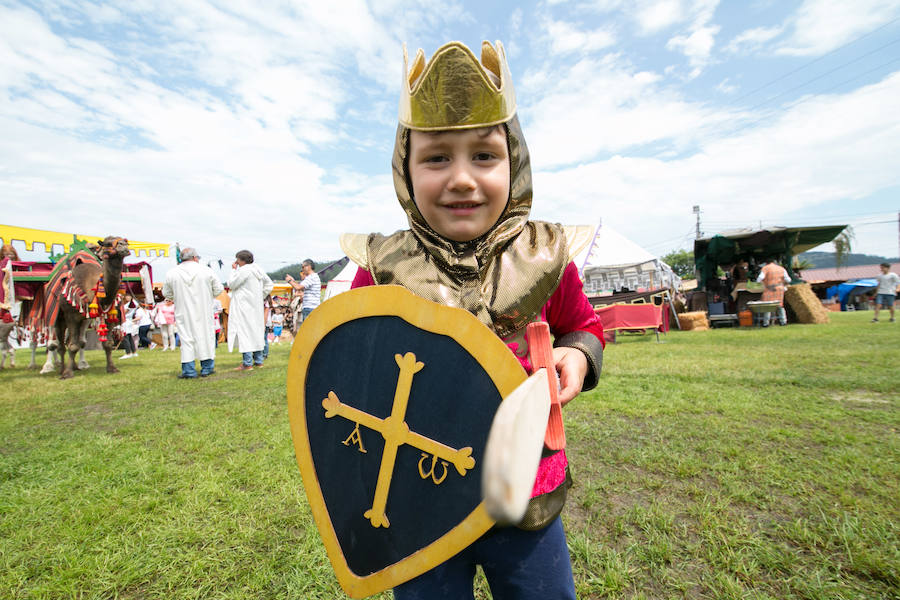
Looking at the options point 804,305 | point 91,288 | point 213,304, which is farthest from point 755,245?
point 91,288

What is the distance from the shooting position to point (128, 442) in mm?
3695

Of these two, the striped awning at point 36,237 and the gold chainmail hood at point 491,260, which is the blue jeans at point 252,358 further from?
the striped awning at point 36,237

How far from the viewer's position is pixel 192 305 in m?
6.70

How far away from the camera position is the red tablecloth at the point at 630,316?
8.88 m

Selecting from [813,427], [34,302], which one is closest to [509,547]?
[813,427]

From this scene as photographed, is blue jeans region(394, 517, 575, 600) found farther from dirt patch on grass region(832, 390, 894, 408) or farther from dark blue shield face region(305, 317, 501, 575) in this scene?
dirt patch on grass region(832, 390, 894, 408)

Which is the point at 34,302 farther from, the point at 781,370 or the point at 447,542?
the point at 781,370

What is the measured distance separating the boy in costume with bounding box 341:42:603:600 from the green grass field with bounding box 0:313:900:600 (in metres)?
1.09

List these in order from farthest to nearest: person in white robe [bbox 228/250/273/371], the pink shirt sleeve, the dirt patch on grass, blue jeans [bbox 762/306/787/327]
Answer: blue jeans [bbox 762/306/787/327] < person in white robe [bbox 228/250/273/371] < the dirt patch on grass < the pink shirt sleeve

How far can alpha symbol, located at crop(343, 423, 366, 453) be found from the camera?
33.8 inches

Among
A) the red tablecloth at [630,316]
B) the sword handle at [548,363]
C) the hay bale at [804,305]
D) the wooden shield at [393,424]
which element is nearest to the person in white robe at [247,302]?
the red tablecloth at [630,316]

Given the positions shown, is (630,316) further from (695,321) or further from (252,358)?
(252,358)

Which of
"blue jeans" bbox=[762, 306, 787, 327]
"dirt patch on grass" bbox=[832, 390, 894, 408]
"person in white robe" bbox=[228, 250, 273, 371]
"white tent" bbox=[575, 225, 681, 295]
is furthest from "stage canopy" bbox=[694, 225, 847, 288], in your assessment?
"person in white robe" bbox=[228, 250, 273, 371]

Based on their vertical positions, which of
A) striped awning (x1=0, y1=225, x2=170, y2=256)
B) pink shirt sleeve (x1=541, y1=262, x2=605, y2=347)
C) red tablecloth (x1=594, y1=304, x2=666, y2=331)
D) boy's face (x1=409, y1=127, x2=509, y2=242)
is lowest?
red tablecloth (x1=594, y1=304, x2=666, y2=331)
